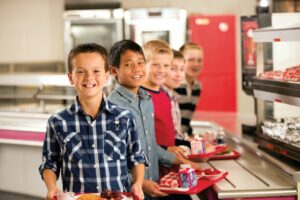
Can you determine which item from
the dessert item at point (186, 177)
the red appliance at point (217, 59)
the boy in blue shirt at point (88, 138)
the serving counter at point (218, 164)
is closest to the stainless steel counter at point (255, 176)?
the serving counter at point (218, 164)

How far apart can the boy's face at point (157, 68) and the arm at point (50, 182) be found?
3.02 ft

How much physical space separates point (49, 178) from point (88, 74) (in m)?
0.45

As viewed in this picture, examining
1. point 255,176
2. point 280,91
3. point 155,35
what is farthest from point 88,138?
point 155,35

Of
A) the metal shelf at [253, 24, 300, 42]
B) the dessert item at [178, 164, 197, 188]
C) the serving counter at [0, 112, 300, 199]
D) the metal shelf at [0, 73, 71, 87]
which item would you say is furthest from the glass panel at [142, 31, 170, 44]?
the dessert item at [178, 164, 197, 188]

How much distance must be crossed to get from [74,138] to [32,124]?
7.29ft

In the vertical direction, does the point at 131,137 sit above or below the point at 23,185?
above

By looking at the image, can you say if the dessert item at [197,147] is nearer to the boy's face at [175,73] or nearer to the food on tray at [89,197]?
the boy's face at [175,73]

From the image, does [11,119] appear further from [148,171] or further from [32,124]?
[148,171]

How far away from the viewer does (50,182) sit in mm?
2199

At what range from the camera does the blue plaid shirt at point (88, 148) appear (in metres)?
2.21

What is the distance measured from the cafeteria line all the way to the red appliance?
13 mm

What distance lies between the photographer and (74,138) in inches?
86.7

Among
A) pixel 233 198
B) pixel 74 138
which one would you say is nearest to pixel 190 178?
pixel 233 198

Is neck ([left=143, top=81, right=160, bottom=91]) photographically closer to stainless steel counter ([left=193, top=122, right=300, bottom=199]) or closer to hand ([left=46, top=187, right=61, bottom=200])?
stainless steel counter ([left=193, top=122, right=300, bottom=199])
